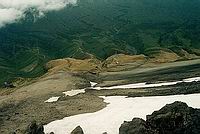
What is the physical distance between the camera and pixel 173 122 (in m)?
45.3

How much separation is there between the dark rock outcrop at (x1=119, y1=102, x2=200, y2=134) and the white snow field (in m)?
7.18

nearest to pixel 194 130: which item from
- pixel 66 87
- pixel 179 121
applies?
pixel 179 121

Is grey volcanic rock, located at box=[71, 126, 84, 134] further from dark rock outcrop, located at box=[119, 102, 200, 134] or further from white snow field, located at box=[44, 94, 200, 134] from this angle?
dark rock outcrop, located at box=[119, 102, 200, 134]

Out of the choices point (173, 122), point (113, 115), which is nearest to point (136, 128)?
point (173, 122)

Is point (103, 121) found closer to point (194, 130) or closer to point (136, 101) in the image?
point (136, 101)

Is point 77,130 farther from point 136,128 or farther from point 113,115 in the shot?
point 136,128

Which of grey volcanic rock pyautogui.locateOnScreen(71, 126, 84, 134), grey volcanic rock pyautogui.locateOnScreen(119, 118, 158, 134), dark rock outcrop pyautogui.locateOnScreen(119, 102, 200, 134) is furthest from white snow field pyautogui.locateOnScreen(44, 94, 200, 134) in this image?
dark rock outcrop pyautogui.locateOnScreen(119, 102, 200, 134)

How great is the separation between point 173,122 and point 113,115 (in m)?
16.5

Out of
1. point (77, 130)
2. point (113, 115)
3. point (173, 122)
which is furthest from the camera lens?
point (113, 115)

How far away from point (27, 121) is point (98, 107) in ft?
36.4

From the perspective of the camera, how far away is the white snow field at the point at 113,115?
56531 mm

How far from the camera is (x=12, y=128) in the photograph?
218ft

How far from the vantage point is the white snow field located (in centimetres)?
5653

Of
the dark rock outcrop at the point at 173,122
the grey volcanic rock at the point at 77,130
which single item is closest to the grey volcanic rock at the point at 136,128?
the dark rock outcrop at the point at 173,122
